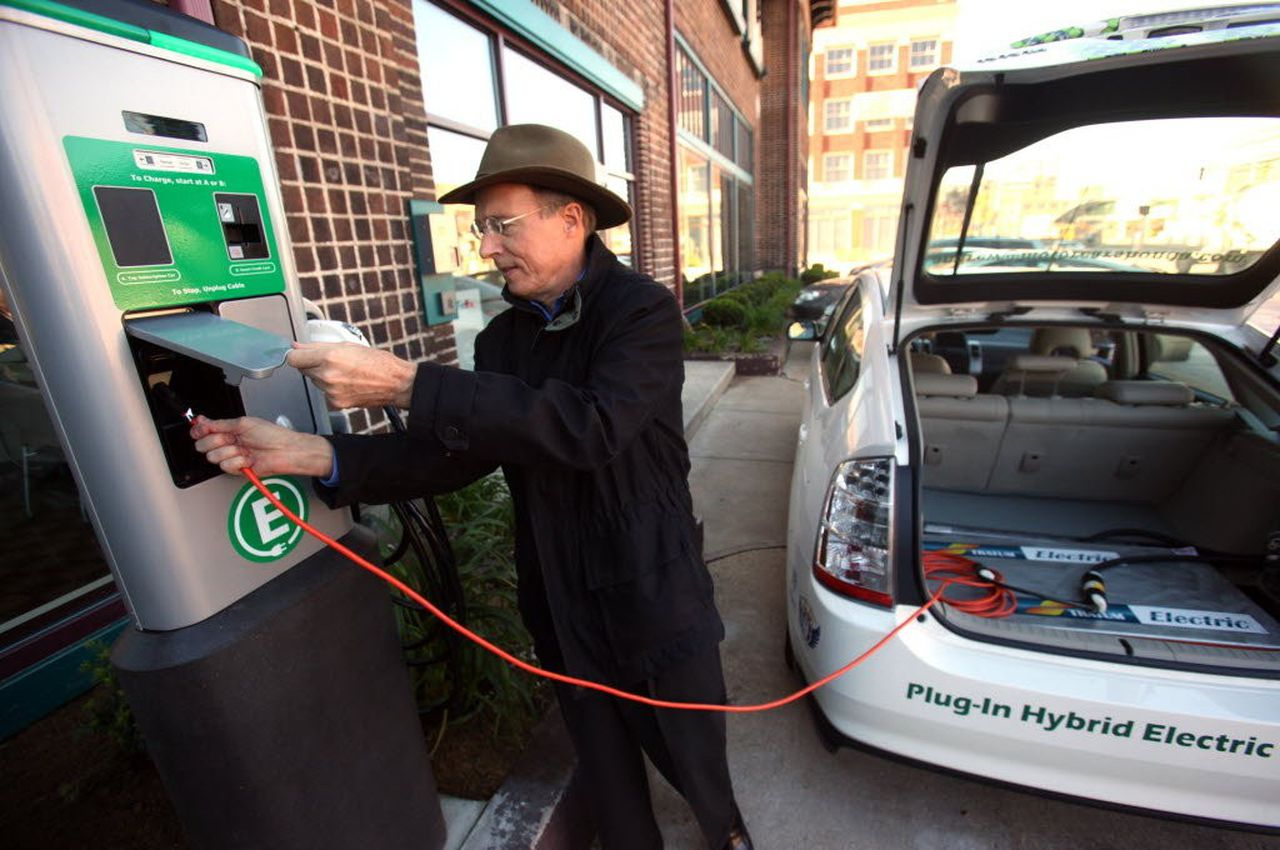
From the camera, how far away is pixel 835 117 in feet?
111

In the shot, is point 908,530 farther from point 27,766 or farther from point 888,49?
point 888,49

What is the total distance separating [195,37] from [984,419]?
125 inches

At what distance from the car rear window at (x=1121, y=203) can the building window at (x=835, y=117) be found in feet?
115

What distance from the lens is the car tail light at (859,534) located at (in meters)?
1.94

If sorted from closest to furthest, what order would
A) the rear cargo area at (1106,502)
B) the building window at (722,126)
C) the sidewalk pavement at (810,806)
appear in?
the sidewalk pavement at (810,806)
the rear cargo area at (1106,502)
the building window at (722,126)

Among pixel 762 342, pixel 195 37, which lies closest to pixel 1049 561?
pixel 195 37

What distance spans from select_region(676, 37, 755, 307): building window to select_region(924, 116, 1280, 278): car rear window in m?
5.88

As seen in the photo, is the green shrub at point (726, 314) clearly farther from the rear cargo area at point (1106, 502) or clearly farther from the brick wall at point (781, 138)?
the brick wall at point (781, 138)

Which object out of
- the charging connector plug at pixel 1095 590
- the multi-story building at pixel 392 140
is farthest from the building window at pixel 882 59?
the charging connector plug at pixel 1095 590

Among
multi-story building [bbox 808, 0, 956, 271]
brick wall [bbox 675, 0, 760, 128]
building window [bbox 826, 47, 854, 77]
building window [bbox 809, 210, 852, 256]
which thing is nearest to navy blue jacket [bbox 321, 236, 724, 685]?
brick wall [bbox 675, 0, 760, 128]

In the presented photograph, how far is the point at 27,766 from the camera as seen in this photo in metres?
2.13

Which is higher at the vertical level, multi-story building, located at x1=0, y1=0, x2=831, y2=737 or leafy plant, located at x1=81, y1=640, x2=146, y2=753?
multi-story building, located at x1=0, y1=0, x2=831, y2=737

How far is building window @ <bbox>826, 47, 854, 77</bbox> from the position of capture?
33.4 metres

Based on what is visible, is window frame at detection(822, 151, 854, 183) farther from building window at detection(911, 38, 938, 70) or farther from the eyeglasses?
the eyeglasses
